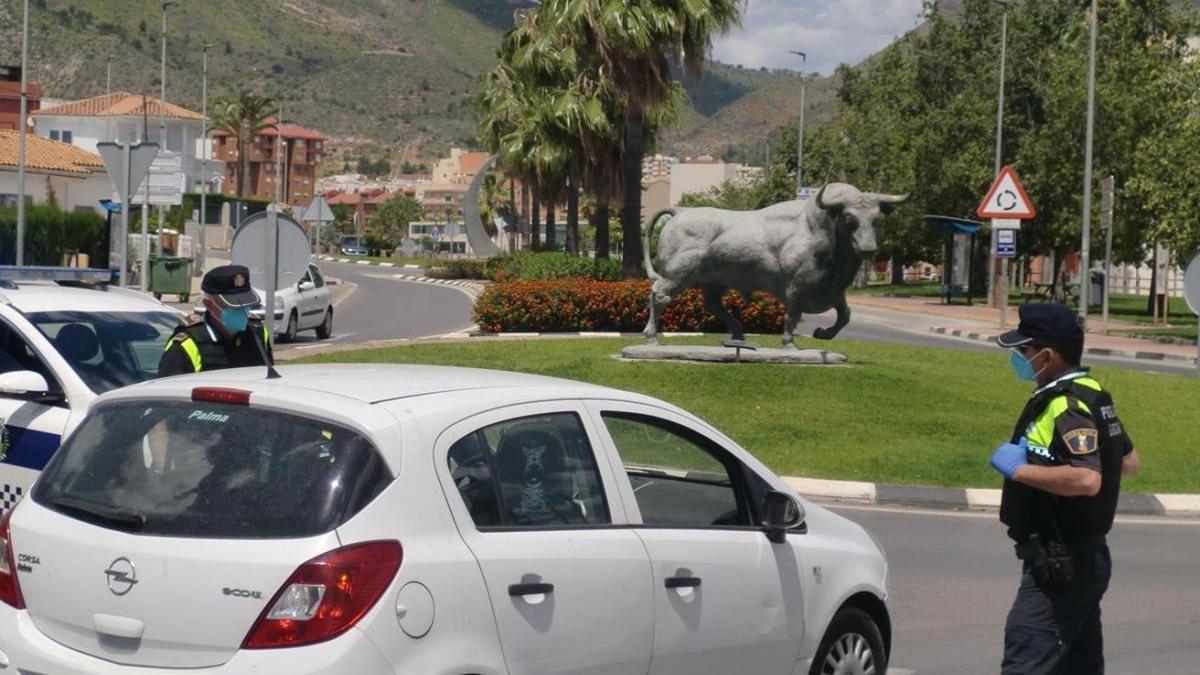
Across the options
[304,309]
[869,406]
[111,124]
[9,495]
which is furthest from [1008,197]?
[111,124]

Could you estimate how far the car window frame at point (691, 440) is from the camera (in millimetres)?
5555

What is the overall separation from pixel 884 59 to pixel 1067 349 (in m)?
73.6

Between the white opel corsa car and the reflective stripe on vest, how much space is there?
2.44 m

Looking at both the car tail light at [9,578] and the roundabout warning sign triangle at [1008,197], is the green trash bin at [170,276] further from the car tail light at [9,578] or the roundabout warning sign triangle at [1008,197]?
the car tail light at [9,578]

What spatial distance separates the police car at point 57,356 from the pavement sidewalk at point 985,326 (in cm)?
2741

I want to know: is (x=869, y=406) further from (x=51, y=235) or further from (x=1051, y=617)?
(x=51, y=235)

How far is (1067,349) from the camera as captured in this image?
5.81 m

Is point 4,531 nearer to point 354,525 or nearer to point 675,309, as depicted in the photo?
point 354,525

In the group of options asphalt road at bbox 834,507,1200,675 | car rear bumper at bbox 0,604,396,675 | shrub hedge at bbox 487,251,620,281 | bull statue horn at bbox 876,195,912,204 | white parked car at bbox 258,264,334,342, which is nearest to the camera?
car rear bumper at bbox 0,604,396,675

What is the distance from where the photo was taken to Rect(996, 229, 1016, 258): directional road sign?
31469 mm

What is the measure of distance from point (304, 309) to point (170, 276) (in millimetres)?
12645

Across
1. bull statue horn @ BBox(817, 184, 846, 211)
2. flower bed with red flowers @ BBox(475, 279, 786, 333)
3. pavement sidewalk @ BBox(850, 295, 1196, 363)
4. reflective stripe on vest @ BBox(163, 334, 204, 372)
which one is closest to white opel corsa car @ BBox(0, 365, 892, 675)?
reflective stripe on vest @ BBox(163, 334, 204, 372)

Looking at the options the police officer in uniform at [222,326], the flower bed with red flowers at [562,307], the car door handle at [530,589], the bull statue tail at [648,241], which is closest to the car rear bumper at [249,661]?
the car door handle at [530,589]

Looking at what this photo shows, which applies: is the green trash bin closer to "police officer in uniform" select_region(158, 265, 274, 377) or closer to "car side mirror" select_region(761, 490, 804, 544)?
"police officer in uniform" select_region(158, 265, 274, 377)
